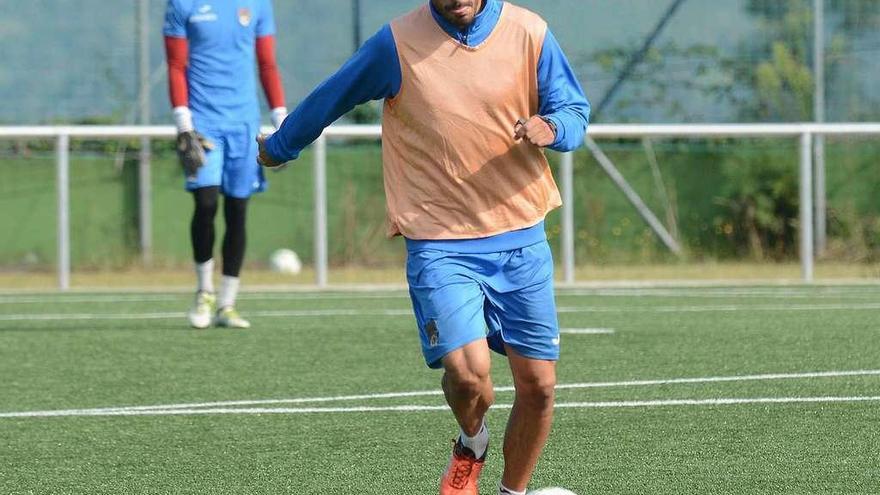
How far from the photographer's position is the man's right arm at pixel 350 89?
505cm

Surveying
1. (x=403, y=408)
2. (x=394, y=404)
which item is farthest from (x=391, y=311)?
(x=403, y=408)

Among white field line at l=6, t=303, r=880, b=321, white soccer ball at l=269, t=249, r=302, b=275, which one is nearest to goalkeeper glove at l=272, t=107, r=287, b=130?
white field line at l=6, t=303, r=880, b=321

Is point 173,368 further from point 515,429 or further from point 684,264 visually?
point 684,264

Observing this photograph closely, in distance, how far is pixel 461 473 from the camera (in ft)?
16.4

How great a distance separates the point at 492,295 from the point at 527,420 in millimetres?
383

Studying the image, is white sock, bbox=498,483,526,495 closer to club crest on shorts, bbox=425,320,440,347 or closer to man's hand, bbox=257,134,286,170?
club crest on shorts, bbox=425,320,440,347

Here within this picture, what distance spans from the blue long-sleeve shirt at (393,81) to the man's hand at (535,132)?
140 mm

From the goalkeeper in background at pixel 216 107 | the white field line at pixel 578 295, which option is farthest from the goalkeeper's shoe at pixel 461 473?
the white field line at pixel 578 295

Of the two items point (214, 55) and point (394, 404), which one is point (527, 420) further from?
point (214, 55)

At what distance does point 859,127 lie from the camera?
49.1ft

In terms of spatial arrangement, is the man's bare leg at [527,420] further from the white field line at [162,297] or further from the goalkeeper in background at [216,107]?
the white field line at [162,297]

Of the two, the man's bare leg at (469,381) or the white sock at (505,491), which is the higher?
the man's bare leg at (469,381)

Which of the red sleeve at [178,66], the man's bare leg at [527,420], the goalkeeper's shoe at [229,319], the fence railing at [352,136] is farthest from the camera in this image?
the fence railing at [352,136]

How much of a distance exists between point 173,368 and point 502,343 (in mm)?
3640
